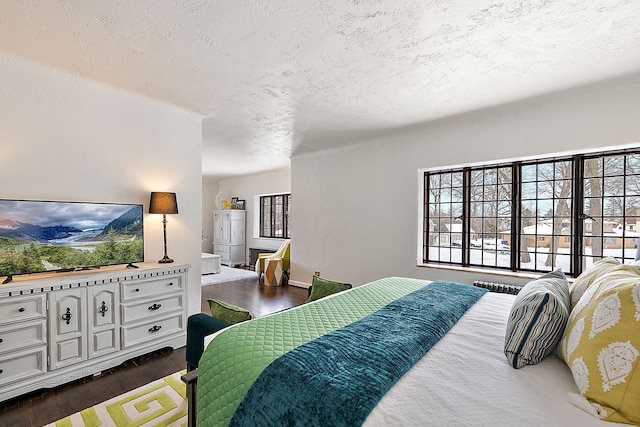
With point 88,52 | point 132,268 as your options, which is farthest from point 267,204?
point 88,52

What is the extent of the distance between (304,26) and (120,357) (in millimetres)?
2973

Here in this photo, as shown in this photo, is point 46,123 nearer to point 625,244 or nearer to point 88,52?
point 88,52

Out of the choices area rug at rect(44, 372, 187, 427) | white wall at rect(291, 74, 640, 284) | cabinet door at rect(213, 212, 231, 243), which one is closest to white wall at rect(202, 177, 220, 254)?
cabinet door at rect(213, 212, 231, 243)

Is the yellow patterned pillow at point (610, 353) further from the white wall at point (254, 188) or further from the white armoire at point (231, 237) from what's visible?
the white armoire at point (231, 237)

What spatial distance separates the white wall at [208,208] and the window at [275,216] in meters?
1.97

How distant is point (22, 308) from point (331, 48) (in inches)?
112

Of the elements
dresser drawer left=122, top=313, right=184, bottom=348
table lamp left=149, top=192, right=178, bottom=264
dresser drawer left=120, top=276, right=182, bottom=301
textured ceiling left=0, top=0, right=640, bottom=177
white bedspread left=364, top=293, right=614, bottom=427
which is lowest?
dresser drawer left=122, top=313, right=184, bottom=348

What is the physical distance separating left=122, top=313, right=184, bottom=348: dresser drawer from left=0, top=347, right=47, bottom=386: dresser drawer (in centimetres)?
53

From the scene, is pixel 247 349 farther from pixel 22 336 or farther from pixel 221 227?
pixel 221 227

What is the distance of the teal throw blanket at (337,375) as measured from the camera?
0.93 meters

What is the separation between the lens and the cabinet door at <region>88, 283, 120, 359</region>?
2354mm

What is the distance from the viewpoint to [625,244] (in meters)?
2.85

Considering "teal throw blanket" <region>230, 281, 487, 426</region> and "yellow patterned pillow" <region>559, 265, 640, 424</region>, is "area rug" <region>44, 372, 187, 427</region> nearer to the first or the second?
"teal throw blanket" <region>230, 281, 487, 426</region>

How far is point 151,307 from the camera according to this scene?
2719mm
